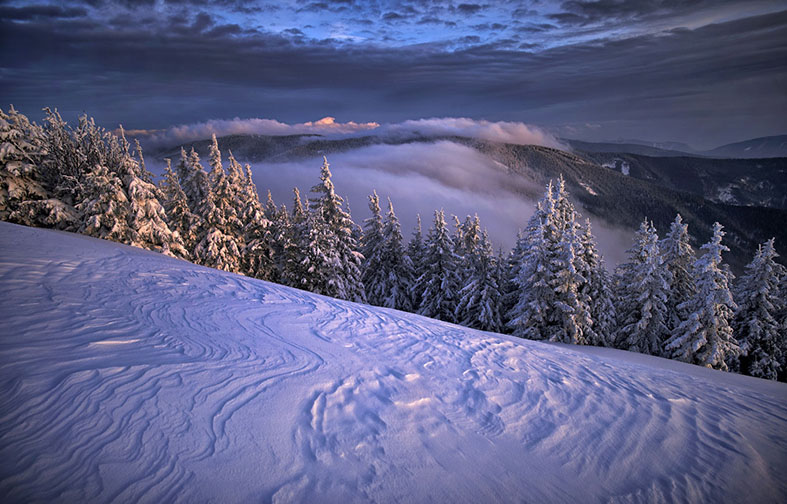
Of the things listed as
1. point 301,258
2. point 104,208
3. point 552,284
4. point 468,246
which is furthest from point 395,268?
point 104,208

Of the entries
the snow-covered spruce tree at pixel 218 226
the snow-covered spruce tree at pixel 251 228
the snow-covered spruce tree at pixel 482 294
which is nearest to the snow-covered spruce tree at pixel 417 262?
the snow-covered spruce tree at pixel 482 294

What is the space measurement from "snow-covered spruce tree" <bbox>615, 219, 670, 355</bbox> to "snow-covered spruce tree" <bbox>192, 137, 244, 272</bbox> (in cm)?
2767

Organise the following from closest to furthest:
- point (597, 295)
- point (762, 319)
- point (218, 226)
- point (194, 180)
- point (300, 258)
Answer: point (762, 319)
point (597, 295)
point (218, 226)
point (300, 258)
point (194, 180)

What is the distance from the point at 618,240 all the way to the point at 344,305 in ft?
688

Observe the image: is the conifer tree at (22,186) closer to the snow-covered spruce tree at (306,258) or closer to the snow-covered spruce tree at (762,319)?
the snow-covered spruce tree at (306,258)

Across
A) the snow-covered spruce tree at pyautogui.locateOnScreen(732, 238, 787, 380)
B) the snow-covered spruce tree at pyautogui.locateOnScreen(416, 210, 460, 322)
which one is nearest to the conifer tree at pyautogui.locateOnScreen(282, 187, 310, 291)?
the snow-covered spruce tree at pyautogui.locateOnScreen(416, 210, 460, 322)

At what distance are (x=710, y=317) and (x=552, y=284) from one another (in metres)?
8.68

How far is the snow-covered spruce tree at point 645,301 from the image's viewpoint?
2172 cm

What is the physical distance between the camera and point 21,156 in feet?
55.3

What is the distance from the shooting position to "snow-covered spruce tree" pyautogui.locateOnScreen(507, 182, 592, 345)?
1925 centimetres

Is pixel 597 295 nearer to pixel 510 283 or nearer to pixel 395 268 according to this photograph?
pixel 510 283

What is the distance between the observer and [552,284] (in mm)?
20328

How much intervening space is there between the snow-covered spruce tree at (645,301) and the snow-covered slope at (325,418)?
17250mm

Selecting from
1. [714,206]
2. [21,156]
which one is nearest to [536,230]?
[21,156]
